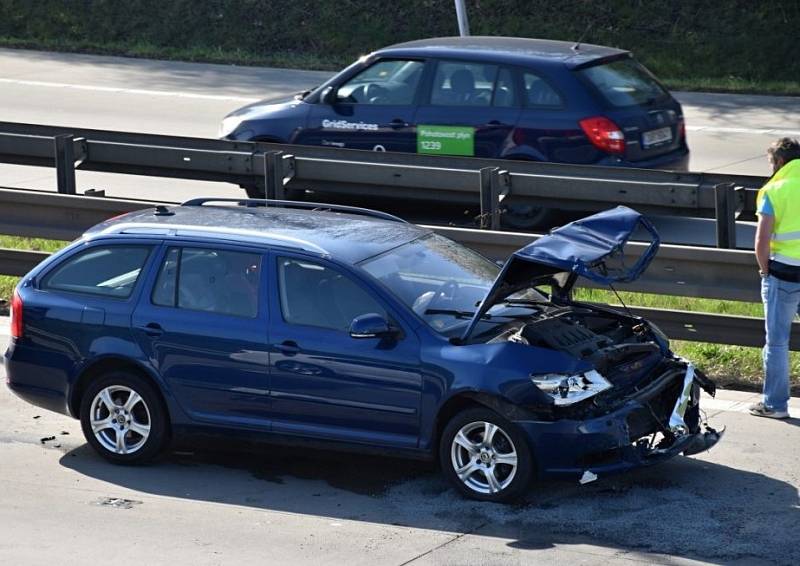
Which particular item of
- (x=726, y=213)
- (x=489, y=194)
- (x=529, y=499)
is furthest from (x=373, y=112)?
(x=529, y=499)

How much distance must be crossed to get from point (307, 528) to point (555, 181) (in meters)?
4.92

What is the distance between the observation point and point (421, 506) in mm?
7812

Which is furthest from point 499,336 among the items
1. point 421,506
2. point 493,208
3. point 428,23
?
point 428,23

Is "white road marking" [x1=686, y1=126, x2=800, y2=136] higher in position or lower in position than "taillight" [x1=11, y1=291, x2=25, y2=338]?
higher

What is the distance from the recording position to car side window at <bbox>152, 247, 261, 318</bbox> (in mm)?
8273

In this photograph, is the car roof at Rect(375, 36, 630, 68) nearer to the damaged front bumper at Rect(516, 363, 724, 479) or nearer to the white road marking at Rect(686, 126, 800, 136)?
the white road marking at Rect(686, 126, 800, 136)

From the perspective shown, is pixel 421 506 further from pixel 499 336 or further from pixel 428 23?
pixel 428 23

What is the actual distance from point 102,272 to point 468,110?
618cm

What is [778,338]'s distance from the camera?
9.14m

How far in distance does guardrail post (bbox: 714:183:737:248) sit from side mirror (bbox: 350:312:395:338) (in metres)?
3.67

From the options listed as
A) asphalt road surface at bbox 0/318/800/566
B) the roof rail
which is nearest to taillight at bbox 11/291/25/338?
asphalt road surface at bbox 0/318/800/566

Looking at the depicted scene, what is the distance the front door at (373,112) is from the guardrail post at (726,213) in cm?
443

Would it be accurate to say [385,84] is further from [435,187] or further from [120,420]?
[120,420]

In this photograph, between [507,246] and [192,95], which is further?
[192,95]
